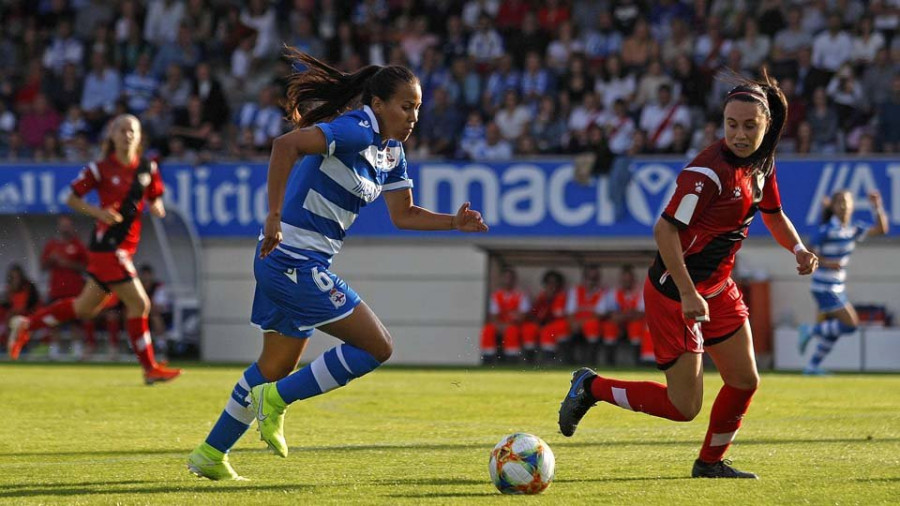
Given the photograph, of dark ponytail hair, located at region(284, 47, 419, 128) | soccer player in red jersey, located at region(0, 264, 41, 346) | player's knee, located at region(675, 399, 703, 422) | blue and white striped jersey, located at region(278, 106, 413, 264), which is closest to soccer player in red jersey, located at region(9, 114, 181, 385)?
dark ponytail hair, located at region(284, 47, 419, 128)

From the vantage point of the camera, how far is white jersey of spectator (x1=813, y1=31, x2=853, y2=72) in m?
18.9

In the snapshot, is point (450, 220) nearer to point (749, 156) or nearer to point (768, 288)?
point (749, 156)

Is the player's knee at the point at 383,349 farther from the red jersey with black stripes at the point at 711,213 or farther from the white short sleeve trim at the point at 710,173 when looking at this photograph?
the white short sleeve trim at the point at 710,173

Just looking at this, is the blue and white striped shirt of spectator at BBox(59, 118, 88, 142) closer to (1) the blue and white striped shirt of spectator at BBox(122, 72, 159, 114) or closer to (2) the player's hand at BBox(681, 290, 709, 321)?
(1) the blue and white striped shirt of spectator at BBox(122, 72, 159, 114)

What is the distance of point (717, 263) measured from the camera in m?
6.59

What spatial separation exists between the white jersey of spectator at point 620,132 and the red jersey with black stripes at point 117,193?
8.28m

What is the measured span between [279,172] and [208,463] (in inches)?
57.5

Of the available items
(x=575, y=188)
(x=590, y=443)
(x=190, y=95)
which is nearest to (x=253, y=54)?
(x=190, y=95)

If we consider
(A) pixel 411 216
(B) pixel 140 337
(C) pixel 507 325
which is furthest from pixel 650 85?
(A) pixel 411 216

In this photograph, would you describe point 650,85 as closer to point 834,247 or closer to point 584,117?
point 584,117

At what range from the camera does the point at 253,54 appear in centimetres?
2245

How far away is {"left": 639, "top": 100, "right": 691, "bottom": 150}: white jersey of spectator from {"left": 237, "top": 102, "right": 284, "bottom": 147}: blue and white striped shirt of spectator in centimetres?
553

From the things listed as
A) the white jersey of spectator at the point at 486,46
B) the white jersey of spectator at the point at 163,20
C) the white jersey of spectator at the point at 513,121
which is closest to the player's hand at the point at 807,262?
the white jersey of spectator at the point at 513,121

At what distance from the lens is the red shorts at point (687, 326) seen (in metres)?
6.54
